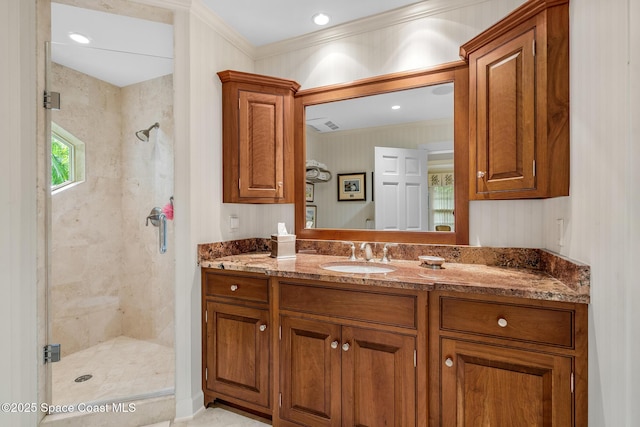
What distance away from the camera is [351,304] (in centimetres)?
148

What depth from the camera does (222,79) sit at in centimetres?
210

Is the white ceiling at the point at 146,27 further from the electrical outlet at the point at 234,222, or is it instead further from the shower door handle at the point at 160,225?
the electrical outlet at the point at 234,222

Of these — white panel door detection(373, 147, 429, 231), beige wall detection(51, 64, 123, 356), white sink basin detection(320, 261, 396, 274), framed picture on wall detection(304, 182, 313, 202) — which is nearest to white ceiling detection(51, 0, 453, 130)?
beige wall detection(51, 64, 123, 356)

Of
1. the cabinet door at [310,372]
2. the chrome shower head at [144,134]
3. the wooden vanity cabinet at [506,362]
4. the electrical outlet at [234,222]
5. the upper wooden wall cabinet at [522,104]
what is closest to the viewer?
the wooden vanity cabinet at [506,362]

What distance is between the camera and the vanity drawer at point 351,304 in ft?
4.50

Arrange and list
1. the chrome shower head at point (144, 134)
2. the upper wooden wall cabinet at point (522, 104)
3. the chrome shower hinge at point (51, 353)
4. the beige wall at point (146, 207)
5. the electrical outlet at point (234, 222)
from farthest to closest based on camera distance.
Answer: the electrical outlet at point (234, 222) < the chrome shower head at point (144, 134) < the beige wall at point (146, 207) < the chrome shower hinge at point (51, 353) < the upper wooden wall cabinet at point (522, 104)

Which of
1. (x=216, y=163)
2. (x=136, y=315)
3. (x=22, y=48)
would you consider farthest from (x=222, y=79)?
(x=136, y=315)

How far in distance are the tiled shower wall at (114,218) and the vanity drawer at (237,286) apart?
29 cm

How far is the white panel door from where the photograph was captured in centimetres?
195

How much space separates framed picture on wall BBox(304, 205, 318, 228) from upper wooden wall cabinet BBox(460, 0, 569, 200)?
109 cm

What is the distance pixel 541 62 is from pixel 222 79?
1856 millimetres

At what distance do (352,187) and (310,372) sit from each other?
47.1 inches

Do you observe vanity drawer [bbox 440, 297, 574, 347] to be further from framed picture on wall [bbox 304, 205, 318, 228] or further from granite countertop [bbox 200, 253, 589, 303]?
framed picture on wall [bbox 304, 205, 318, 228]

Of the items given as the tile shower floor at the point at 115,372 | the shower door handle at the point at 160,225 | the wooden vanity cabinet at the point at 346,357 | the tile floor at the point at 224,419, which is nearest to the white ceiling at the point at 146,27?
the shower door handle at the point at 160,225
